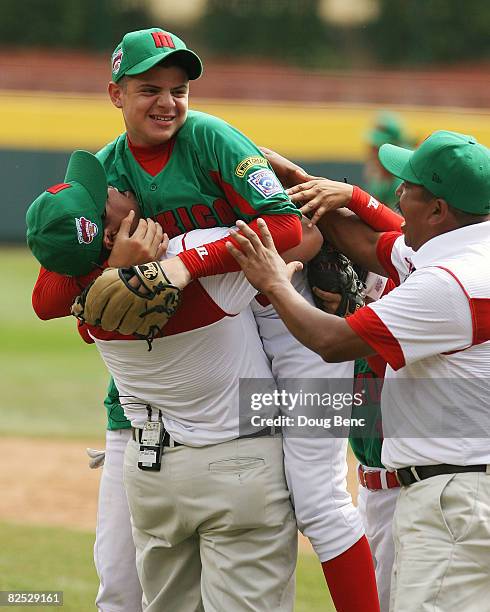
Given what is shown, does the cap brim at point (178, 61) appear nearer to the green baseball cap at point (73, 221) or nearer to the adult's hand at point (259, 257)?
the green baseball cap at point (73, 221)

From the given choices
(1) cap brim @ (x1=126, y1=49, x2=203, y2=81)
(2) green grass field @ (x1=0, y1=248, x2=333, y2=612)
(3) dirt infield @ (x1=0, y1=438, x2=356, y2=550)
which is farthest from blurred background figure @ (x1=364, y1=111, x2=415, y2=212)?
(1) cap brim @ (x1=126, y1=49, x2=203, y2=81)

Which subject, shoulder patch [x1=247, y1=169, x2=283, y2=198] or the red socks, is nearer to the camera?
shoulder patch [x1=247, y1=169, x2=283, y2=198]

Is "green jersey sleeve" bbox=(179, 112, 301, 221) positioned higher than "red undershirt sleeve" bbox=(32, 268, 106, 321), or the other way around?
"green jersey sleeve" bbox=(179, 112, 301, 221)

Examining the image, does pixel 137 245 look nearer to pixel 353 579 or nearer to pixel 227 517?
pixel 227 517

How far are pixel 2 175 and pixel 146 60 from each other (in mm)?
21711

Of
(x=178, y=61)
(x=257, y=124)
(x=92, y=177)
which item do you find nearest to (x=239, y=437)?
(x=92, y=177)

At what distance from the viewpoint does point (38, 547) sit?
6.61 metres

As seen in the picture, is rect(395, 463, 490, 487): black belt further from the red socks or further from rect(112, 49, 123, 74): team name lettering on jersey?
rect(112, 49, 123, 74): team name lettering on jersey

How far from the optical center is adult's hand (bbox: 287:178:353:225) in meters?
3.86

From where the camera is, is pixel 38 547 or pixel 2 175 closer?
pixel 38 547

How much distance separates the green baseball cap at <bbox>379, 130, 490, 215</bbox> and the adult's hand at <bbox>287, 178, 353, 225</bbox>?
→ 0.43 m

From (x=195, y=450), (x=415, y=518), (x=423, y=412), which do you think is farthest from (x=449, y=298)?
(x=195, y=450)

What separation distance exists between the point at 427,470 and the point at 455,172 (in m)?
0.97

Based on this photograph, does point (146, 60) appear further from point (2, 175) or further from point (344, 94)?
point (344, 94)
